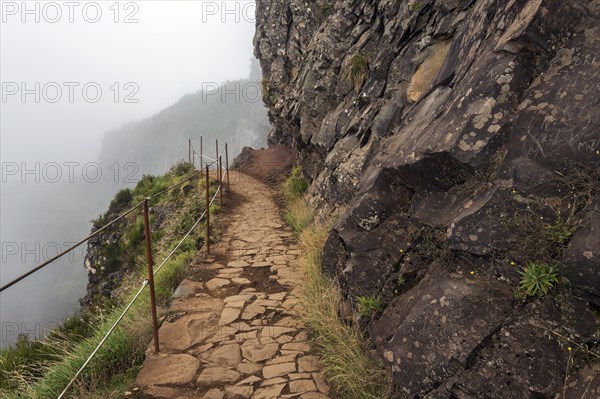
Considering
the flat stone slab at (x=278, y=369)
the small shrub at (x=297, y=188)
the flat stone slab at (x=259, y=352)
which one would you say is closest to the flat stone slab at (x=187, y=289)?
the flat stone slab at (x=259, y=352)

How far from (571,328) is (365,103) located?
6.42 meters

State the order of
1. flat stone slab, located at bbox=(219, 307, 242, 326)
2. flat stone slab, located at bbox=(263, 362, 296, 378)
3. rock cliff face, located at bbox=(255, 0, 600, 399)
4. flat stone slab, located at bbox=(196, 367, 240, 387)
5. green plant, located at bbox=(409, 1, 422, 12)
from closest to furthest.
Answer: rock cliff face, located at bbox=(255, 0, 600, 399) < flat stone slab, located at bbox=(196, 367, 240, 387) < flat stone slab, located at bbox=(263, 362, 296, 378) < flat stone slab, located at bbox=(219, 307, 242, 326) < green plant, located at bbox=(409, 1, 422, 12)

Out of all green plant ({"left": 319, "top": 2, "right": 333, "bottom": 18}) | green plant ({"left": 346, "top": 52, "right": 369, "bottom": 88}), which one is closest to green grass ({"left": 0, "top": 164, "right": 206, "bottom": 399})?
green plant ({"left": 346, "top": 52, "right": 369, "bottom": 88})

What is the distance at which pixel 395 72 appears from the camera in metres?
6.98

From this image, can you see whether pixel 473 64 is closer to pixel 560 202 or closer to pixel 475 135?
pixel 475 135

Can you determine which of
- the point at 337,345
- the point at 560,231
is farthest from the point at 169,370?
the point at 560,231

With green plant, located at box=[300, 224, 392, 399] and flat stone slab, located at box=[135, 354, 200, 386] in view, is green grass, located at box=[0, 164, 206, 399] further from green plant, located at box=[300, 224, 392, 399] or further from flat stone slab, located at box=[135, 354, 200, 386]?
green plant, located at box=[300, 224, 392, 399]

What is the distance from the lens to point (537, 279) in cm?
243

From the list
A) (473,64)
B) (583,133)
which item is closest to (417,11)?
(473,64)

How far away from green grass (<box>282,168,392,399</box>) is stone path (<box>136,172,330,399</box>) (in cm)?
19

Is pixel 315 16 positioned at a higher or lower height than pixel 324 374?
higher

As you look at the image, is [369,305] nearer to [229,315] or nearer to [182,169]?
[229,315]

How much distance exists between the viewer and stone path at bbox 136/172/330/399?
359 cm

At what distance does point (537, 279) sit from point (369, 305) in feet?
5.12
